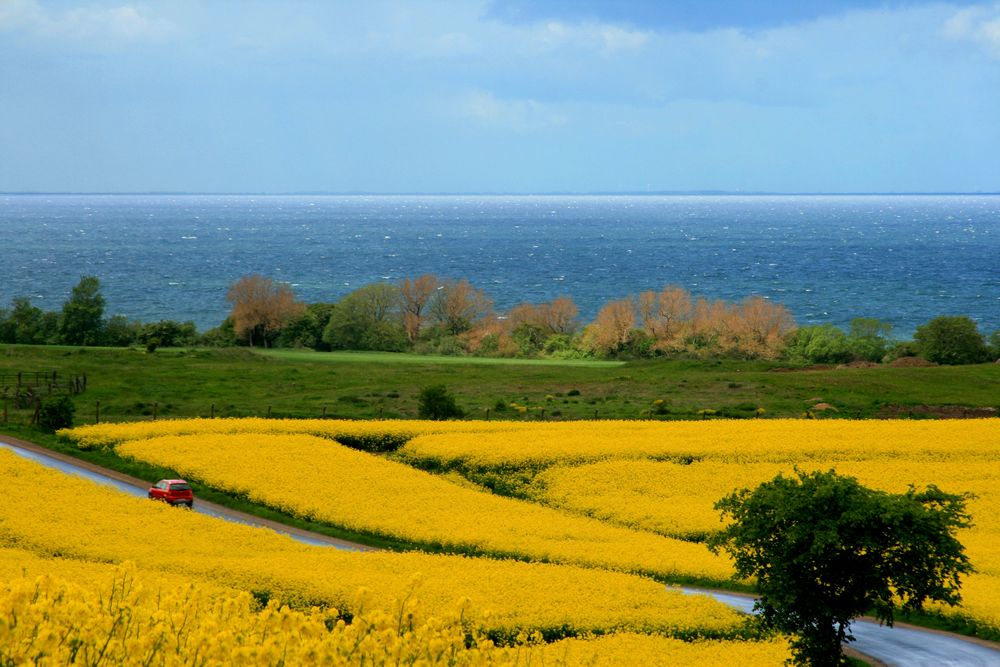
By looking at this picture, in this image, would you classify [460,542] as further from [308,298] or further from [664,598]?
[308,298]

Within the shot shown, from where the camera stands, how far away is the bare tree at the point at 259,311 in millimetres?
91125

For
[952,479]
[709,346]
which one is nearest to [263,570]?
[952,479]

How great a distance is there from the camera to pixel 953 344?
74375 mm

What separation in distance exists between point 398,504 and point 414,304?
6085 cm

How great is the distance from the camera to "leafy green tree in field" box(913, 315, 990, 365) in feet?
243

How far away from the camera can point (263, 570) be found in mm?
26922

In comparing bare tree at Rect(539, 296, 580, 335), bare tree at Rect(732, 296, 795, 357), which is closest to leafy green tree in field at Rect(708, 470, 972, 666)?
bare tree at Rect(732, 296, 795, 357)

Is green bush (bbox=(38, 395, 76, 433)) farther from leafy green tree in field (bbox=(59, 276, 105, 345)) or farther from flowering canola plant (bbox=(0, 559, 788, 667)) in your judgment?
leafy green tree in field (bbox=(59, 276, 105, 345))

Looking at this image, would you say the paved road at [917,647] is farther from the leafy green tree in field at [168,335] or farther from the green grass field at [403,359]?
the leafy green tree in field at [168,335]

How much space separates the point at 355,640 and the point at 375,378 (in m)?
53.0

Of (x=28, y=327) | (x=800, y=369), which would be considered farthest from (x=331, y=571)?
(x=28, y=327)

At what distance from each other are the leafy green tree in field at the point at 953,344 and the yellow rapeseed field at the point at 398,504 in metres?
45.5

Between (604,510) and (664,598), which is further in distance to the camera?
→ (604,510)

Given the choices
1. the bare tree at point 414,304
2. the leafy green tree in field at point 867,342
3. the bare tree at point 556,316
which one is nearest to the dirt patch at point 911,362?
the leafy green tree in field at point 867,342
